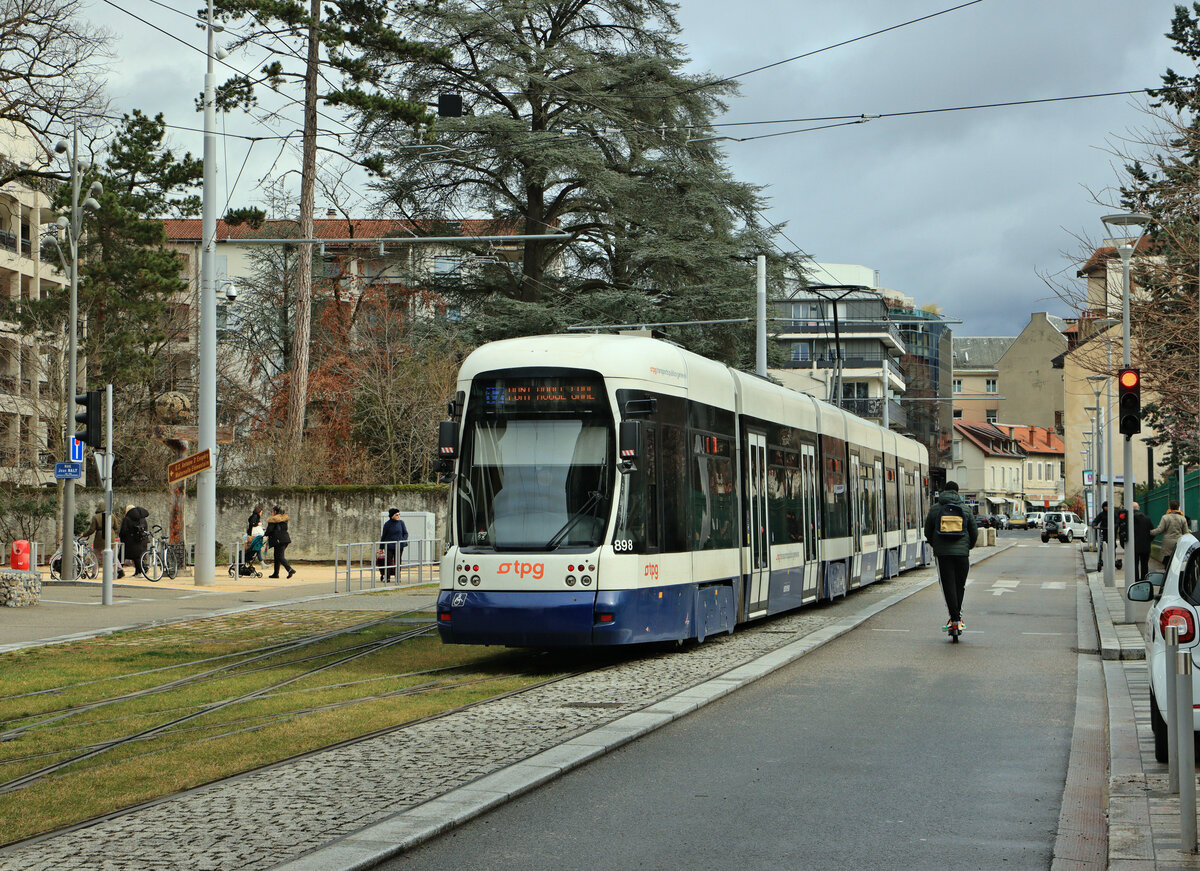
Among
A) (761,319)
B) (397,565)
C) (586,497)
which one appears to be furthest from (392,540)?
(586,497)

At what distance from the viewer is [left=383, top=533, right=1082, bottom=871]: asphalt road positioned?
6.43 meters

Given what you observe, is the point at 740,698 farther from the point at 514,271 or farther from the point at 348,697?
the point at 514,271

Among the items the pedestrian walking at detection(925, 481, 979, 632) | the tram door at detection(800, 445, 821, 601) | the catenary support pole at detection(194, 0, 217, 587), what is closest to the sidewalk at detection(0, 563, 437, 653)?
the catenary support pole at detection(194, 0, 217, 587)

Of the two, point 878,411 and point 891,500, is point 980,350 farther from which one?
point 891,500

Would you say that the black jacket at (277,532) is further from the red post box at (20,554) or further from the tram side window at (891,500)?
the tram side window at (891,500)

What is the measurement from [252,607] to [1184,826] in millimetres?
19250

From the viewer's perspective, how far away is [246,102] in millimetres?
33125

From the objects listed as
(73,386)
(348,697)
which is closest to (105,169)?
(73,386)

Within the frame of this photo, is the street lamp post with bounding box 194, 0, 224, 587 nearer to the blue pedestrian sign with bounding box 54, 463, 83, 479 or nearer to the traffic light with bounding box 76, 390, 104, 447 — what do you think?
the blue pedestrian sign with bounding box 54, 463, 83, 479

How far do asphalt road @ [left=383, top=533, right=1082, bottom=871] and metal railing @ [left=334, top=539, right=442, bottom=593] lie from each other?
18424mm

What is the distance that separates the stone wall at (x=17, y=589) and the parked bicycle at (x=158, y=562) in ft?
19.8

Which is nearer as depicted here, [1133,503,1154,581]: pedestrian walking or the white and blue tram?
the white and blue tram

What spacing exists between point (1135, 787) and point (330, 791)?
169 inches

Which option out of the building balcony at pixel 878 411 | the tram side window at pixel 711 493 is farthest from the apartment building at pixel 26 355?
the building balcony at pixel 878 411
